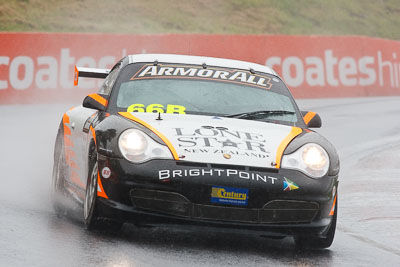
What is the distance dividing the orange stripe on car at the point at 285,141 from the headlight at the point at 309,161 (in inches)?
1.3

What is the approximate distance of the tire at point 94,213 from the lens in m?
6.73

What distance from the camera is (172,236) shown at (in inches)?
279

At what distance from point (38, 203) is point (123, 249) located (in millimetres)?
2502

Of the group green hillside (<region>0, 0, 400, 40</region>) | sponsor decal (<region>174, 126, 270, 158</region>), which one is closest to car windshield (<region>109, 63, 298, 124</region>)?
sponsor decal (<region>174, 126, 270, 158</region>)

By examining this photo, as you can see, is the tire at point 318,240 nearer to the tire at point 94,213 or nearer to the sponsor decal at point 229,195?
the sponsor decal at point 229,195

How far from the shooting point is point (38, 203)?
8641 millimetres

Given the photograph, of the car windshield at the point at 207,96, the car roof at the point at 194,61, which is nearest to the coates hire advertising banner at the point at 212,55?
the car roof at the point at 194,61

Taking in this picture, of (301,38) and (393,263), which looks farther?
(301,38)

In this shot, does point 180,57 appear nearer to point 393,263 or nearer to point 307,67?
point 393,263

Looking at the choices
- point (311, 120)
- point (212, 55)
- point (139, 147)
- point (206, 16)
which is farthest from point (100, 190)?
point (206, 16)

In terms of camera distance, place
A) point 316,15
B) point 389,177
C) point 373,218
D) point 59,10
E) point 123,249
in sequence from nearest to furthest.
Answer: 1. point 123,249
2. point 373,218
3. point 389,177
4. point 59,10
5. point 316,15

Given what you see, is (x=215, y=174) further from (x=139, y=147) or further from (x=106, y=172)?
(x=106, y=172)

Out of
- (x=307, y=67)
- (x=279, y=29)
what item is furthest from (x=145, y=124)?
(x=279, y=29)

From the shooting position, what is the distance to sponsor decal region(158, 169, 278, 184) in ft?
21.1
